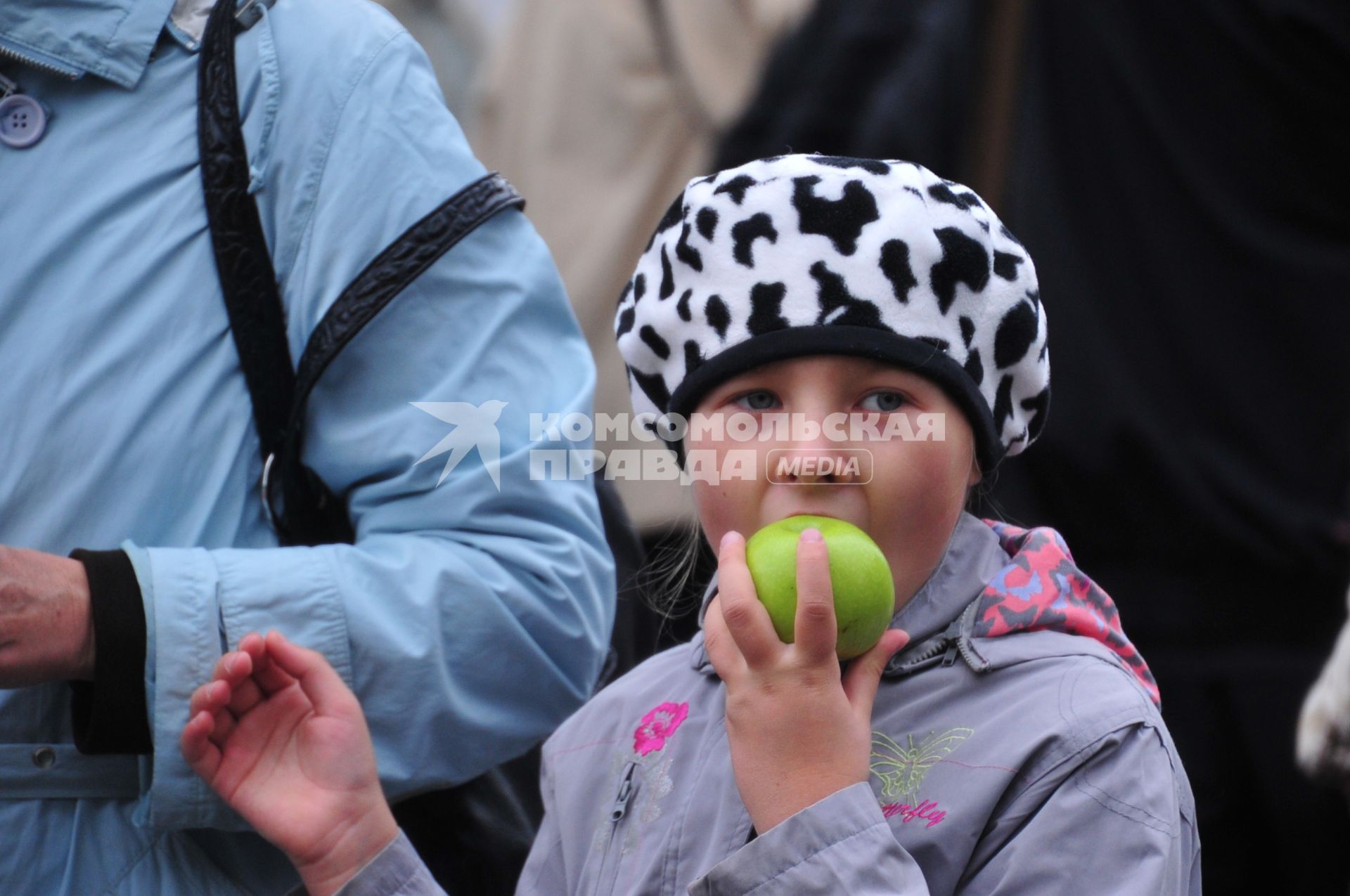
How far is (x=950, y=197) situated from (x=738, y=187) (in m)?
0.22

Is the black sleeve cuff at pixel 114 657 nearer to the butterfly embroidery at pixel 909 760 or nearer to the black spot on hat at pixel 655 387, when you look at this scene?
the black spot on hat at pixel 655 387

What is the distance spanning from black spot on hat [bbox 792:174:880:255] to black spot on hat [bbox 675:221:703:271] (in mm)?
120

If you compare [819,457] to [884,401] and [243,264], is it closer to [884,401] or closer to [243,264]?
[884,401]

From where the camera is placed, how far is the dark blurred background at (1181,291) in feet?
13.3

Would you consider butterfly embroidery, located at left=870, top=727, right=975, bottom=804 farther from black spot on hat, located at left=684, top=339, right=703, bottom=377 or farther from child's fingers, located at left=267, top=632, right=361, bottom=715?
child's fingers, located at left=267, top=632, right=361, bottom=715

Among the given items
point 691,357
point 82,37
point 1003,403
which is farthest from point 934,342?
point 82,37

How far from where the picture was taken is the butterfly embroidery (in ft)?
4.99

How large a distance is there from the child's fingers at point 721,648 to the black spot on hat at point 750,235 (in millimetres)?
361

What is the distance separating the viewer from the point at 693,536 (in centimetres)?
188

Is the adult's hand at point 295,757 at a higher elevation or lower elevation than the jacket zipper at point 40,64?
lower

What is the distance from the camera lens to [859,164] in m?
1.65

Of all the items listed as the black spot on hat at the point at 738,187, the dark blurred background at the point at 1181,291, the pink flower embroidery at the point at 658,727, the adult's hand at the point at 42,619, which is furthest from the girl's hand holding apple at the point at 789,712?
the dark blurred background at the point at 1181,291

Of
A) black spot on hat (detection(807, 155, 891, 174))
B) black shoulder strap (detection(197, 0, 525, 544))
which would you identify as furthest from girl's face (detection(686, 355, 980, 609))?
black shoulder strap (detection(197, 0, 525, 544))

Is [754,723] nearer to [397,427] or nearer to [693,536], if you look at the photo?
[693,536]
